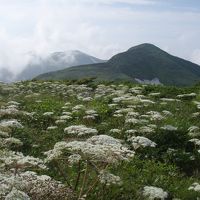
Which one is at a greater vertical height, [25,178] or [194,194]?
[25,178]

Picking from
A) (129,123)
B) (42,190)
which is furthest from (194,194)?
(129,123)

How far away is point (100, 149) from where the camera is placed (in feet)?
31.4

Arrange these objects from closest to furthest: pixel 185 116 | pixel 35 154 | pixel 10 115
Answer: pixel 35 154
pixel 10 115
pixel 185 116

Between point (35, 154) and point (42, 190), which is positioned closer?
point (42, 190)

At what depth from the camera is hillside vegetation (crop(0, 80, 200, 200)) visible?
31.5ft

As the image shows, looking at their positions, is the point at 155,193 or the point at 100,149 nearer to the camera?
the point at 100,149

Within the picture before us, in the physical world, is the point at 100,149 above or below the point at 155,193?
above

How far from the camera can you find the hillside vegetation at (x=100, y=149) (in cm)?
959

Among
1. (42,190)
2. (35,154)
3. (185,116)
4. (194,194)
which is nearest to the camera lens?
(42,190)

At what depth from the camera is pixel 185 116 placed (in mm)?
23453

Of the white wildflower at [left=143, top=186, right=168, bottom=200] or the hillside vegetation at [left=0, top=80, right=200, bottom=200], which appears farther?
the white wildflower at [left=143, top=186, right=168, bottom=200]

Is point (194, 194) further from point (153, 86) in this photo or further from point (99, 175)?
point (153, 86)

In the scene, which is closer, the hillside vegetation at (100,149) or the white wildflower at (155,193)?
the hillside vegetation at (100,149)

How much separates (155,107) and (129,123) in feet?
16.3
